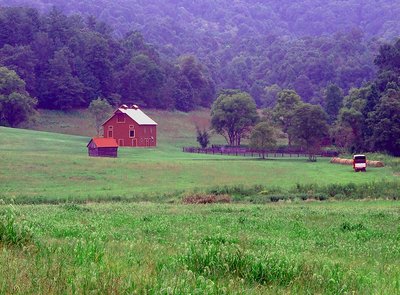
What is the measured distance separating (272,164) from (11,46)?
66.2 m

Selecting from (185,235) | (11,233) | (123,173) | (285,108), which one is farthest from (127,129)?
(11,233)

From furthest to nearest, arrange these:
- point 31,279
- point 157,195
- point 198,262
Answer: point 157,195, point 198,262, point 31,279

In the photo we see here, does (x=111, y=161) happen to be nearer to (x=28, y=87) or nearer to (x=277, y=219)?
(x=277, y=219)

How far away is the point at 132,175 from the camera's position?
56.1 meters

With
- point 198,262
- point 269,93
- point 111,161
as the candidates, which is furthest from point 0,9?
point 198,262

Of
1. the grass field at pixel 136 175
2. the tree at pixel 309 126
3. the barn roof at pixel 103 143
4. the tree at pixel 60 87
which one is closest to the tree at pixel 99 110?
the tree at pixel 60 87

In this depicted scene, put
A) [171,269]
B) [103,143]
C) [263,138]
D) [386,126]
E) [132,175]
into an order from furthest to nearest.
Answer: [263,138] → [386,126] → [103,143] → [132,175] → [171,269]

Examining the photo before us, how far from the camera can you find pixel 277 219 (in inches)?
941

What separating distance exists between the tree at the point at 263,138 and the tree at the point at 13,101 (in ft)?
112

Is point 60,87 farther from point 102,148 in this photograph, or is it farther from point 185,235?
point 185,235

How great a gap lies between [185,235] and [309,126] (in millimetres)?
71386

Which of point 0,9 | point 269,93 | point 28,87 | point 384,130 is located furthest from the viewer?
point 269,93

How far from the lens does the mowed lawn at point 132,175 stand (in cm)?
4631

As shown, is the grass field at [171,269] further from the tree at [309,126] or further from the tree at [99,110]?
the tree at [99,110]
